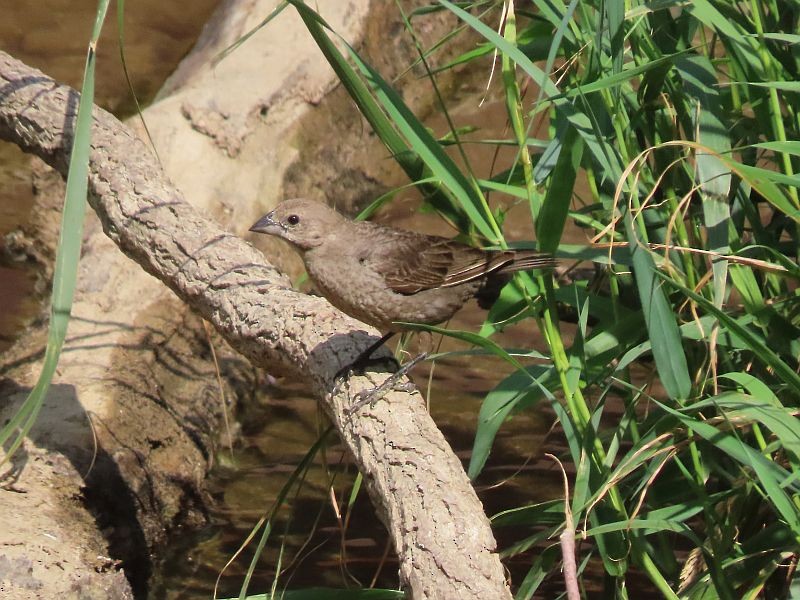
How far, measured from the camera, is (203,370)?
205 inches

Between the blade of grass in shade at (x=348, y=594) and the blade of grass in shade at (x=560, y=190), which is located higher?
the blade of grass in shade at (x=560, y=190)

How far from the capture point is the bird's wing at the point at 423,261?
3480 millimetres

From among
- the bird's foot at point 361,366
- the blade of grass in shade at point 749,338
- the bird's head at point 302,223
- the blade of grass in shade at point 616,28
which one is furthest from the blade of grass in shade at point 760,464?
the bird's head at point 302,223

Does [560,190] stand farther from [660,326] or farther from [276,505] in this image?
[276,505]

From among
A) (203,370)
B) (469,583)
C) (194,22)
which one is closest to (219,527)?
(203,370)

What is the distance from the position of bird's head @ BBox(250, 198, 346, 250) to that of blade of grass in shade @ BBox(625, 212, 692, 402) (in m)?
1.25

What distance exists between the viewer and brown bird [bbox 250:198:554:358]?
3400mm

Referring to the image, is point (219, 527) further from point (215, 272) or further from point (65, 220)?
point (65, 220)

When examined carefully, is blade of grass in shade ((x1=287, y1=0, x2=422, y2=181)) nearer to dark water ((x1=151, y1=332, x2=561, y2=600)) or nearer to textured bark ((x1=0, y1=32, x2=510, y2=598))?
textured bark ((x1=0, y1=32, x2=510, y2=598))

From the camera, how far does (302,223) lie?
11.8ft

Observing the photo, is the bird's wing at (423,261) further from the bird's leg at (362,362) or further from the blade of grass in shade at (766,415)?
the blade of grass in shade at (766,415)

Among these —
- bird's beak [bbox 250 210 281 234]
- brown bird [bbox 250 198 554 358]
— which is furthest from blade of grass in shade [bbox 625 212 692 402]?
bird's beak [bbox 250 210 281 234]

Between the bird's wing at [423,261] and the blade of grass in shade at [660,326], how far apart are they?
34.2 inches

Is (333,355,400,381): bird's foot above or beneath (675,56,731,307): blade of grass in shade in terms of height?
beneath
